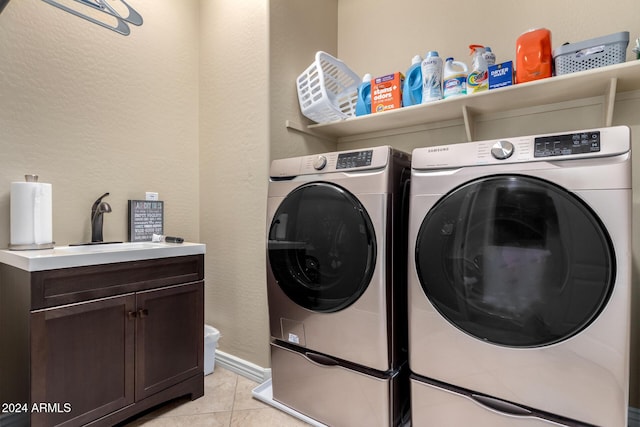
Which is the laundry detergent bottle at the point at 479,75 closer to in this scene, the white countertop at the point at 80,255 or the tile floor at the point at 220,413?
the white countertop at the point at 80,255

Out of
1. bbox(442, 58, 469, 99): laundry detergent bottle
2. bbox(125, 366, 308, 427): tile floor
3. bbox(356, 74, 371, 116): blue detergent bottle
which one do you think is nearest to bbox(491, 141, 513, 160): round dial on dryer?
bbox(442, 58, 469, 99): laundry detergent bottle

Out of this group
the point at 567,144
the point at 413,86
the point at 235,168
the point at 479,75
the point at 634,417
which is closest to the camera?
the point at 567,144

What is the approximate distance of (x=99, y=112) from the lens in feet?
5.99

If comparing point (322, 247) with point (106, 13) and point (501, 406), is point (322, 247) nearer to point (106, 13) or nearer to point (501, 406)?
point (501, 406)

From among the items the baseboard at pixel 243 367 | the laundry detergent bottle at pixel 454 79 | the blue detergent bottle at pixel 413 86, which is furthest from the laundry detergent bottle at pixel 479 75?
the baseboard at pixel 243 367

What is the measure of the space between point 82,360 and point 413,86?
208cm

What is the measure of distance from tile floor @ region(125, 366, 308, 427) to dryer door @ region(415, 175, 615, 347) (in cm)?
102

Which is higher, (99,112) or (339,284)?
(99,112)

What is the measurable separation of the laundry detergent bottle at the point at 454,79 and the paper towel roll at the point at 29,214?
2.07 metres

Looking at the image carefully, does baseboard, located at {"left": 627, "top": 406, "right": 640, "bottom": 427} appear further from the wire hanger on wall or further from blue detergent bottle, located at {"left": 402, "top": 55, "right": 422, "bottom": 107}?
the wire hanger on wall

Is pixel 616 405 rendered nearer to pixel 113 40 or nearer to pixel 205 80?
pixel 205 80

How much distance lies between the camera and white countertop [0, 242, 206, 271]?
121 centimetres

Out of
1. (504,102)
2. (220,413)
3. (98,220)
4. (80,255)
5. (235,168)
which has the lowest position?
(220,413)

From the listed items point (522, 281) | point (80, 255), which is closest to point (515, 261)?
point (522, 281)
